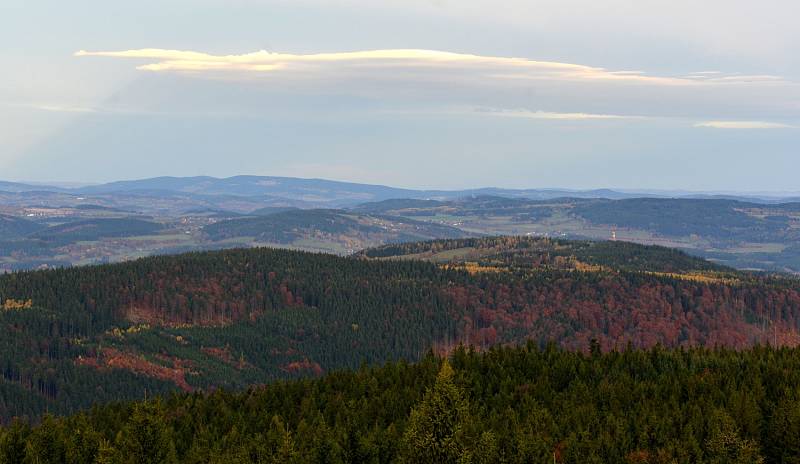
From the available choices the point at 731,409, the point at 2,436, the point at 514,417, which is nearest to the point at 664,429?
the point at 731,409

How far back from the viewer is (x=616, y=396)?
15450cm

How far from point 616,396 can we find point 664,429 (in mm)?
25882

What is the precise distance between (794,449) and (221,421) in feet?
319

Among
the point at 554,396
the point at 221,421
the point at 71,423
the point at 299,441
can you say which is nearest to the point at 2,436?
the point at 71,423

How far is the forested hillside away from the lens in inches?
4557

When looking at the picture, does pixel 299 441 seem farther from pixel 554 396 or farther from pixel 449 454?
pixel 554 396

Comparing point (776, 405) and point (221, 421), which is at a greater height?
point (776, 405)

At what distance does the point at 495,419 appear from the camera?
137750mm

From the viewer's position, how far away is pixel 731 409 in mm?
133625

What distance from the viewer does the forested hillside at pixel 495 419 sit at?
116 meters

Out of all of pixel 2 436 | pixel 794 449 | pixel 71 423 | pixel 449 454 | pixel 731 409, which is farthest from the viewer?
pixel 71 423

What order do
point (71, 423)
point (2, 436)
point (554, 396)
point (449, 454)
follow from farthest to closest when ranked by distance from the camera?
point (71, 423) → point (554, 396) → point (2, 436) → point (449, 454)

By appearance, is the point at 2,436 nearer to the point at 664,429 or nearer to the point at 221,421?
the point at 221,421

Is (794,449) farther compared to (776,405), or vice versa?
(776,405)
